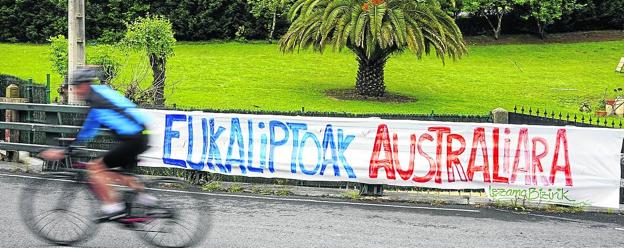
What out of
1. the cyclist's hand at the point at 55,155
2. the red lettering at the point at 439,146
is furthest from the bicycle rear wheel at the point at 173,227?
the red lettering at the point at 439,146

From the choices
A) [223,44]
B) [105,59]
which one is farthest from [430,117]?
[223,44]

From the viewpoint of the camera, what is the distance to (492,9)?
57156 millimetres

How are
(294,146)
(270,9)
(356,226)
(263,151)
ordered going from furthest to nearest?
(270,9) → (263,151) → (294,146) → (356,226)

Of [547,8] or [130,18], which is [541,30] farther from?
[130,18]

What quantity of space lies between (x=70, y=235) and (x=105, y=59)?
20.6 metres

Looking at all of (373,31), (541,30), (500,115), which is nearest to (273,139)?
(500,115)

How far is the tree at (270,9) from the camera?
52.0 meters

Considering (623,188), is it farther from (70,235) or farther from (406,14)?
(406,14)

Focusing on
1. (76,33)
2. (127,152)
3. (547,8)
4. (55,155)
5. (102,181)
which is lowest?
(102,181)

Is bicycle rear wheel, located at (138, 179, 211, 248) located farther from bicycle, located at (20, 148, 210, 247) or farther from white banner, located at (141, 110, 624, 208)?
white banner, located at (141, 110, 624, 208)

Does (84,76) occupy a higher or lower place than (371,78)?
higher

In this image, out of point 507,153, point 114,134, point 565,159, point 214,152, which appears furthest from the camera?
point 214,152

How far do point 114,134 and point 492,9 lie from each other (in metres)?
52.4

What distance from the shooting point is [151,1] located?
185ft
